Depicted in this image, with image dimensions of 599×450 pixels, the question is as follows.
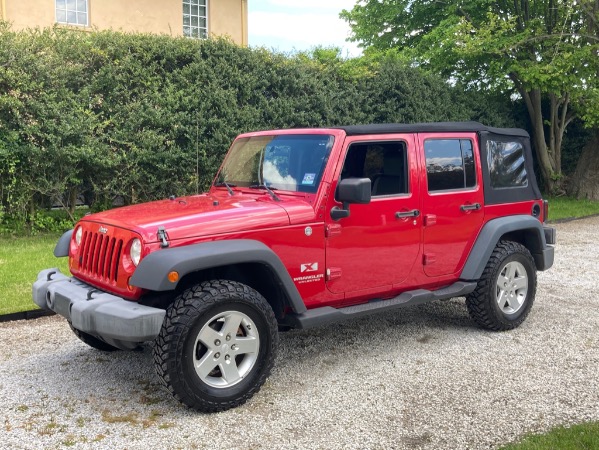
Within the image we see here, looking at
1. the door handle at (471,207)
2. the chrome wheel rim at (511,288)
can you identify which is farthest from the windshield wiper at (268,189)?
the chrome wheel rim at (511,288)

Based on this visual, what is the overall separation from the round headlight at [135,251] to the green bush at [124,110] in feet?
18.8

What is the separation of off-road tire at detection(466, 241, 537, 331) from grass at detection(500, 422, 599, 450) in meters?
1.93

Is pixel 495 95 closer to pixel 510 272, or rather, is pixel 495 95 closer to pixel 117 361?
pixel 510 272

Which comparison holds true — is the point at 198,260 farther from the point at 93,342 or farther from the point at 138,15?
the point at 138,15

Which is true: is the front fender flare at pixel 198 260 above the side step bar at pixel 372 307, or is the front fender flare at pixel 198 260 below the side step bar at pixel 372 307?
above

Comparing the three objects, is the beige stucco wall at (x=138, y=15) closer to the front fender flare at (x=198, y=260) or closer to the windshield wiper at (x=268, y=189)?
the windshield wiper at (x=268, y=189)

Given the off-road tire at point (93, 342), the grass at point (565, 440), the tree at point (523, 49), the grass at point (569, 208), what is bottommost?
the grass at point (565, 440)

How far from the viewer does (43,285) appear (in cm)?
466

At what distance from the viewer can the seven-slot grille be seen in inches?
169

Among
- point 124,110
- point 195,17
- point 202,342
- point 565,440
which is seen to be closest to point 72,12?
point 195,17

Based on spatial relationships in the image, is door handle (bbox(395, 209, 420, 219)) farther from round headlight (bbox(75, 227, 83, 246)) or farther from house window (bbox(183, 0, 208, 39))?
house window (bbox(183, 0, 208, 39))

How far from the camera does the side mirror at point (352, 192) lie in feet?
14.9

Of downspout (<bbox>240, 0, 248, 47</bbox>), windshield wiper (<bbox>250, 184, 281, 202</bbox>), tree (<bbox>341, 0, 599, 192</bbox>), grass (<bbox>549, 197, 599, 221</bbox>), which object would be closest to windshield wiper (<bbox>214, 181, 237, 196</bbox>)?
windshield wiper (<bbox>250, 184, 281, 202</bbox>)

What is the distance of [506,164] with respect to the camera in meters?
6.10
